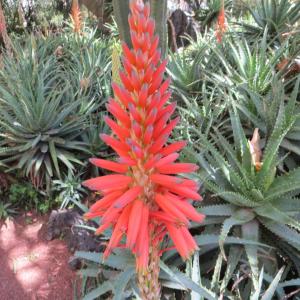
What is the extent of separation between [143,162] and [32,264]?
6.97 ft

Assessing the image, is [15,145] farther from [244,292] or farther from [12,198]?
[244,292]

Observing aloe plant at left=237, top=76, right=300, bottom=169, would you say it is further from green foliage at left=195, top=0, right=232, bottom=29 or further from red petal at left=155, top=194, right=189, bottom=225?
green foliage at left=195, top=0, right=232, bottom=29

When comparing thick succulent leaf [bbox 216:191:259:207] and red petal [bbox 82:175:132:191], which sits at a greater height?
red petal [bbox 82:175:132:191]

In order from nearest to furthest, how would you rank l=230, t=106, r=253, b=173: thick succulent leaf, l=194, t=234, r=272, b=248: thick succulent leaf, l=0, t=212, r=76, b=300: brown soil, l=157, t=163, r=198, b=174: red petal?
l=157, t=163, r=198, b=174: red petal
l=194, t=234, r=272, b=248: thick succulent leaf
l=230, t=106, r=253, b=173: thick succulent leaf
l=0, t=212, r=76, b=300: brown soil

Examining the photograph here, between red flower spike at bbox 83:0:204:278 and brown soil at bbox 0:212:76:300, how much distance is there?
5.60ft

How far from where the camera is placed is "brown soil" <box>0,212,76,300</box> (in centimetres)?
273

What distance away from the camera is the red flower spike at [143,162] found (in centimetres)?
102

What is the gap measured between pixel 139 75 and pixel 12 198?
2625 mm

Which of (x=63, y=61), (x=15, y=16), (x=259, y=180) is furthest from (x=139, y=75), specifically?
(x=15, y=16)

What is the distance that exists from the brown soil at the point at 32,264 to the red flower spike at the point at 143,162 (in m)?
1.71

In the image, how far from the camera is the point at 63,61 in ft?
16.3

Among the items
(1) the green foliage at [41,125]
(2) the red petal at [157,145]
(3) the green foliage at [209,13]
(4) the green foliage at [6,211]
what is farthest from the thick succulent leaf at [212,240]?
(3) the green foliage at [209,13]

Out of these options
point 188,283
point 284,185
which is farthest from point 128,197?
point 284,185

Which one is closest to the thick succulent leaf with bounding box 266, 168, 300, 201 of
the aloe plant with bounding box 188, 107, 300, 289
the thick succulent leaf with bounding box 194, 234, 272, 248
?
the aloe plant with bounding box 188, 107, 300, 289
